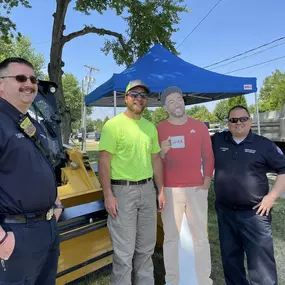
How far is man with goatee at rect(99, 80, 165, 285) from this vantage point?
2.28m

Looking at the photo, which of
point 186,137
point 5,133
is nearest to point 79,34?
point 186,137

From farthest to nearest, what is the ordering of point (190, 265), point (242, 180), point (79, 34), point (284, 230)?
point (79, 34) → point (284, 230) → point (190, 265) → point (242, 180)

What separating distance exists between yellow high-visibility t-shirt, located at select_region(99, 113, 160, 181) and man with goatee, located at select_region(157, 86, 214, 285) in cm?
28

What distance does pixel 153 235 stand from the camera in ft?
8.04

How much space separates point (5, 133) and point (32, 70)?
1.58 feet

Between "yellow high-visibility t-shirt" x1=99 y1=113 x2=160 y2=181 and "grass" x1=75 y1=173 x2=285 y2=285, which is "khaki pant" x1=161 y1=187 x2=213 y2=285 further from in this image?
"yellow high-visibility t-shirt" x1=99 y1=113 x2=160 y2=181

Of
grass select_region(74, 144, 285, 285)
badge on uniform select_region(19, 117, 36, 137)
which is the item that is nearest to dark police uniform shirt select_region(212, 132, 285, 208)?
grass select_region(74, 144, 285, 285)

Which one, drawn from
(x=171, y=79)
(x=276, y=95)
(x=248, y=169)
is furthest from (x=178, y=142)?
(x=276, y=95)

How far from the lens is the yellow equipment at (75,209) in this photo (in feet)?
8.11

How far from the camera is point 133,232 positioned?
232 centimetres

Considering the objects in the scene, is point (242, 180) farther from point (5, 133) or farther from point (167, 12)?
point (167, 12)

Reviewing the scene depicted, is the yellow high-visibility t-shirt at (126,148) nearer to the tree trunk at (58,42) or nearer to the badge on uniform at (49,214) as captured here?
the badge on uniform at (49,214)

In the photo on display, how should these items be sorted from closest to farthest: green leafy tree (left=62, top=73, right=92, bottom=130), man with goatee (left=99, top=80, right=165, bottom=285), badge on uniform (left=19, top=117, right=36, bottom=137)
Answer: badge on uniform (left=19, top=117, right=36, bottom=137), man with goatee (left=99, top=80, right=165, bottom=285), green leafy tree (left=62, top=73, right=92, bottom=130)

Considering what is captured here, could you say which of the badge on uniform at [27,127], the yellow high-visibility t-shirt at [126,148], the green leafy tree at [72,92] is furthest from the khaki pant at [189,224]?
the green leafy tree at [72,92]
